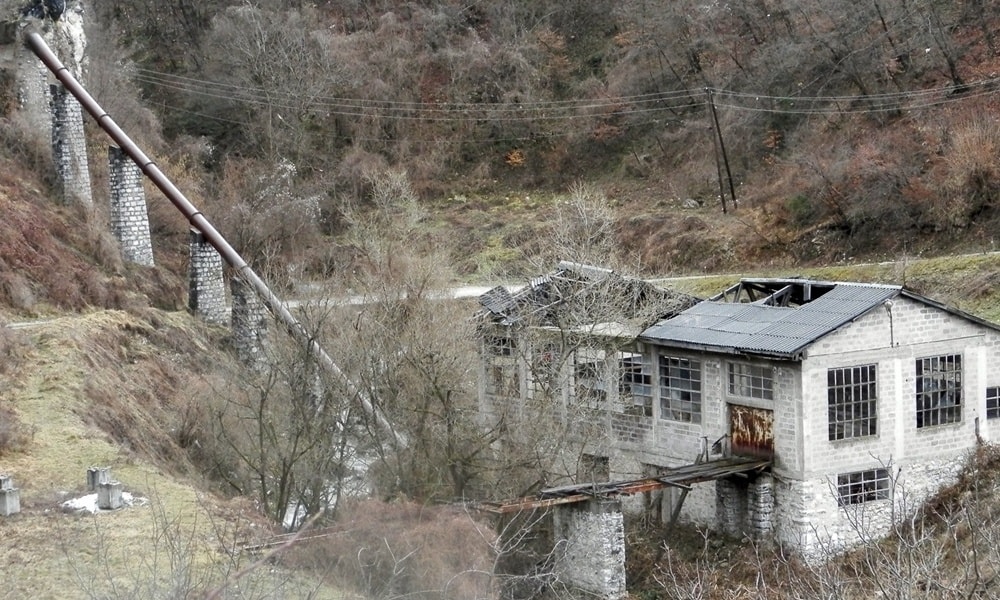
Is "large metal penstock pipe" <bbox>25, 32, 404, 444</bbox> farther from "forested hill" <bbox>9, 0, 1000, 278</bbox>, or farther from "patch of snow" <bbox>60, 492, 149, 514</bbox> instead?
"patch of snow" <bbox>60, 492, 149, 514</bbox>

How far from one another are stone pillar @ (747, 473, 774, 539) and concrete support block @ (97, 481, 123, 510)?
12.4 m

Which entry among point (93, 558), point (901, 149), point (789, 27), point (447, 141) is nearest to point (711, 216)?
point (901, 149)

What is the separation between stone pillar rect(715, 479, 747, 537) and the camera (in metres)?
25.2

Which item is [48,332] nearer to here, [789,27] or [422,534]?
[422,534]

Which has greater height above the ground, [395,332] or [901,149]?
[901,149]

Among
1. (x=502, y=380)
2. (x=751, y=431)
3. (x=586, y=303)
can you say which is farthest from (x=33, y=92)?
(x=751, y=431)

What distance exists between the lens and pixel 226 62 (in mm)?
58438

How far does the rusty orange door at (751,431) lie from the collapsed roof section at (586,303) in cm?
285

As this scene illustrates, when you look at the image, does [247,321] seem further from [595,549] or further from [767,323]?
[767,323]

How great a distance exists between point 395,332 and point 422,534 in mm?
8071

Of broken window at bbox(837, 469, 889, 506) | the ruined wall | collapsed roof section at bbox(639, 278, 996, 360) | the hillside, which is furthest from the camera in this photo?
broken window at bbox(837, 469, 889, 506)

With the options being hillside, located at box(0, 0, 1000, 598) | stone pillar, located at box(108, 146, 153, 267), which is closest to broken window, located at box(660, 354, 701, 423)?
hillside, located at box(0, 0, 1000, 598)

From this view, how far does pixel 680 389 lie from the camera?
26.3m

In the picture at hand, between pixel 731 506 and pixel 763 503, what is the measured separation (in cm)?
92
